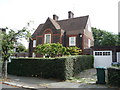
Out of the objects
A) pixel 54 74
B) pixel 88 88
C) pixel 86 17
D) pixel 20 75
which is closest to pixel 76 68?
pixel 54 74

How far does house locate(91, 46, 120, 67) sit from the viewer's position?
1884 cm

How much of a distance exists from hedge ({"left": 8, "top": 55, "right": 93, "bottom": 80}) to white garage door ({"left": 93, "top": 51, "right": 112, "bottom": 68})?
7.40 metres

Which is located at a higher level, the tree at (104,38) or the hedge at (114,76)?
the tree at (104,38)

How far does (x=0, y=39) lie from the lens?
11.1 meters

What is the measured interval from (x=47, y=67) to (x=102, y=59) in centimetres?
1153

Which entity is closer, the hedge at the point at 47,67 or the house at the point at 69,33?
the hedge at the point at 47,67

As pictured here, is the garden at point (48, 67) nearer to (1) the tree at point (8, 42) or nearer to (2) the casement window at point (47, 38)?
(1) the tree at point (8, 42)

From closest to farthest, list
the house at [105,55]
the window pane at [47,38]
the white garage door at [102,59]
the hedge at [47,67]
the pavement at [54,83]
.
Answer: the pavement at [54,83], the hedge at [47,67], the house at [105,55], the white garage door at [102,59], the window pane at [47,38]

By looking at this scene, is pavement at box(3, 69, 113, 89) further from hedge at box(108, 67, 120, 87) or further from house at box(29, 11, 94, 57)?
house at box(29, 11, 94, 57)

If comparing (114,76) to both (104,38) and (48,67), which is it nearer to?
(48,67)

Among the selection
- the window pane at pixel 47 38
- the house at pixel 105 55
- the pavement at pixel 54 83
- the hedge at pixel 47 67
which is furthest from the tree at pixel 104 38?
the pavement at pixel 54 83

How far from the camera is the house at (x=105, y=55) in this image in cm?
1884

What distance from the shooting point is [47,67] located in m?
11.3

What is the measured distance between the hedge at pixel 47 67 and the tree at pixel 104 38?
90.8 ft
